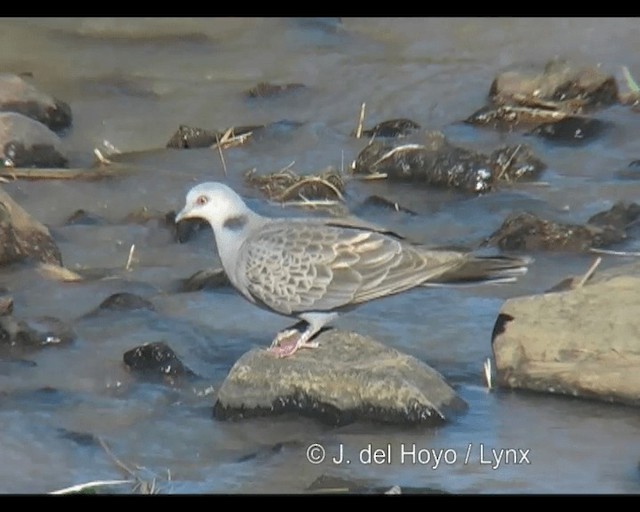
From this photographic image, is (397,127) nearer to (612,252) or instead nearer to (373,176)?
(373,176)

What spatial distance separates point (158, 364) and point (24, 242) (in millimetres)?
256

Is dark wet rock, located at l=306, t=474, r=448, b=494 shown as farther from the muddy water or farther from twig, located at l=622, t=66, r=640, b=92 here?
twig, located at l=622, t=66, r=640, b=92

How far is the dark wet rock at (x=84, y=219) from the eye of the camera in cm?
229

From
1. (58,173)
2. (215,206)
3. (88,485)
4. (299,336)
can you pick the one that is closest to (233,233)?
(215,206)

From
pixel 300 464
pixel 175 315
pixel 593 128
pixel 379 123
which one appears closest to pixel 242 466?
pixel 300 464

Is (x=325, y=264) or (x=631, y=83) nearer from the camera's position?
(x=325, y=264)

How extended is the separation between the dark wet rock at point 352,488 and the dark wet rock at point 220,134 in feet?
1.61

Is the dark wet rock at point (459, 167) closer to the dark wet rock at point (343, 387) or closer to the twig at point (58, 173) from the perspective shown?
the dark wet rock at point (343, 387)

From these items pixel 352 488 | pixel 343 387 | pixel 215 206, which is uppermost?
pixel 215 206

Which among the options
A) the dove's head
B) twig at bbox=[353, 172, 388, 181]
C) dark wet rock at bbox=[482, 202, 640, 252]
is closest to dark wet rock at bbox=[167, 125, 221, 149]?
the dove's head

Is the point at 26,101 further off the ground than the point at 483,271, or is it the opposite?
the point at 26,101

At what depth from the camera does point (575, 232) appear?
224 cm

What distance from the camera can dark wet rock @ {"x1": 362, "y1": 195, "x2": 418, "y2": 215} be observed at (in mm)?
2268

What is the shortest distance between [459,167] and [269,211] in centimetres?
27
